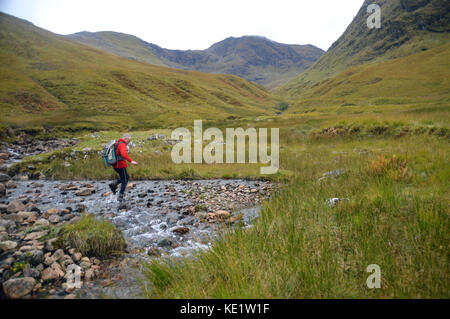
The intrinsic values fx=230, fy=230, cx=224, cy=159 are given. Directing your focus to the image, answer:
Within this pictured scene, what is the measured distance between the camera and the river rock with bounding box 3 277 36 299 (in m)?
4.11

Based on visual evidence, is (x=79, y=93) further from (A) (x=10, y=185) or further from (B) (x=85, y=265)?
(B) (x=85, y=265)

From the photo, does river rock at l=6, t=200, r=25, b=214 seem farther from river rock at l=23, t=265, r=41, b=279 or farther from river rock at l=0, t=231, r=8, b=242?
river rock at l=23, t=265, r=41, b=279

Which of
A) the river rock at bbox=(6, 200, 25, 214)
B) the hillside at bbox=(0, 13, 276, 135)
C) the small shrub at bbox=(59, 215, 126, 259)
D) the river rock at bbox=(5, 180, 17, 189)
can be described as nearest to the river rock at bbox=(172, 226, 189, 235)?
the small shrub at bbox=(59, 215, 126, 259)

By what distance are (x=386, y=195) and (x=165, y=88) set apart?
97.0 meters

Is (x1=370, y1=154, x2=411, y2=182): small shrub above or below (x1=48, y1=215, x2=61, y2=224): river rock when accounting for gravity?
above

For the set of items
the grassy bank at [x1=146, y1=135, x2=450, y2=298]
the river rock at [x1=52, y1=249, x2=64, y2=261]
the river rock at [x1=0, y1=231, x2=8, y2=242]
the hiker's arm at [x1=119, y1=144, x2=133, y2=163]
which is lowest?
the river rock at [x1=52, y1=249, x2=64, y2=261]

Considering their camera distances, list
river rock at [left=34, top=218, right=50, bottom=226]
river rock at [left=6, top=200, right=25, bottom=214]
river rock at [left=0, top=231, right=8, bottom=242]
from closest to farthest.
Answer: river rock at [left=0, top=231, right=8, bottom=242] < river rock at [left=34, top=218, right=50, bottom=226] < river rock at [left=6, top=200, right=25, bottom=214]

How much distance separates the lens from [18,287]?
423 cm

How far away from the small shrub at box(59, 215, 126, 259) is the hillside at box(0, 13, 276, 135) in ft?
122

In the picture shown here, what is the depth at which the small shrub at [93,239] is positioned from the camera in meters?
5.63

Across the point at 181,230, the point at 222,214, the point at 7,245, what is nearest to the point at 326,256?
the point at 181,230

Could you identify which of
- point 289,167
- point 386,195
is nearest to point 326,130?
point 289,167

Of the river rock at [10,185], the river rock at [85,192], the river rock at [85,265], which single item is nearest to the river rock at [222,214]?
the river rock at [85,265]

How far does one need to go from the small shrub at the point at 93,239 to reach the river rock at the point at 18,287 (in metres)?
1.22
